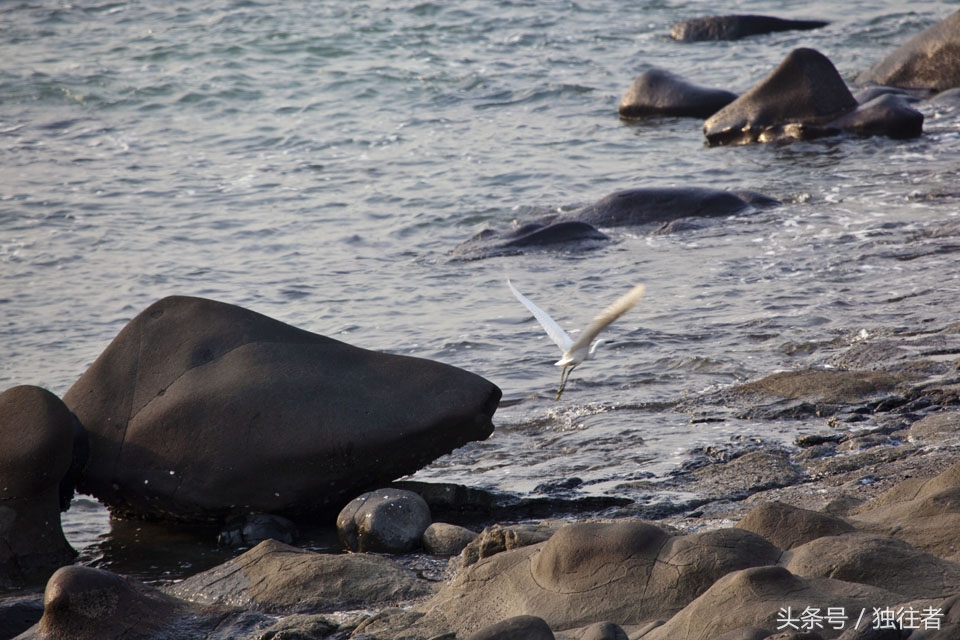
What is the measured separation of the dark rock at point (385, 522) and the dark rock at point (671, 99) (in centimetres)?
1044

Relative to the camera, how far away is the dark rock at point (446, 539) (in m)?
5.09

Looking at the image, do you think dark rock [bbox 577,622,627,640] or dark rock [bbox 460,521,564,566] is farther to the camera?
dark rock [bbox 460,521,564,566]

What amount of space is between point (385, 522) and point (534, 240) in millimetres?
5389

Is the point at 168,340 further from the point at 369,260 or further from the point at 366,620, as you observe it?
the point at 369,260

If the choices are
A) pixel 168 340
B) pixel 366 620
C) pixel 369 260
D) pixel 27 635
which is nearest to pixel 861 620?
pixel 366 620

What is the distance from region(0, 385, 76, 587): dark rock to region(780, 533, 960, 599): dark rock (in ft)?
11.3

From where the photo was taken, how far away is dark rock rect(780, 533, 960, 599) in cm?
364

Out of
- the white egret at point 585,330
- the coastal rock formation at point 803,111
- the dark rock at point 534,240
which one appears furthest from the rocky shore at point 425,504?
the coastal rock formation at point 803,111

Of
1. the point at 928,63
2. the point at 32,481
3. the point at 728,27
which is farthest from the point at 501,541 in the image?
the point at 728,27

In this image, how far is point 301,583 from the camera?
460cm

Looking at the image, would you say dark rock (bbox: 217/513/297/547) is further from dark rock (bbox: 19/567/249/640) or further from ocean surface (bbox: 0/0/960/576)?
dark rock (bbox: 19/567/249/640)

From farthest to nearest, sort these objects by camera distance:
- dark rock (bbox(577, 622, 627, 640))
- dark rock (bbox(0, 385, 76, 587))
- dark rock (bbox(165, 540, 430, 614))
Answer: dark rock (bbox(0, 385, 76, 587)), dark rock (bbox(165, 540, 430, 614)), dark rock (bbox(577, 622, 627, 640))

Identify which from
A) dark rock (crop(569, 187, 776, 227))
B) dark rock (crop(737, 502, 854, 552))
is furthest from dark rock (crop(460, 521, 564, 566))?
dark rock (crop(569, 187, 776, 227))

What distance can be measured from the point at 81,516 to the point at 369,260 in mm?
4573
